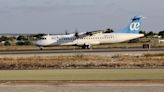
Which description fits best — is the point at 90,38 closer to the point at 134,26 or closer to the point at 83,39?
the point at 83,39

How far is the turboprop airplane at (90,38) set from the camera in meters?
86.7

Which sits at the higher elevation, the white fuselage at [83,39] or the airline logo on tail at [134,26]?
the airline logo on tail at [134,26]

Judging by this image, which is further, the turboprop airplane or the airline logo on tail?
the airline logo on tail

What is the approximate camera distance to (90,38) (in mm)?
91000

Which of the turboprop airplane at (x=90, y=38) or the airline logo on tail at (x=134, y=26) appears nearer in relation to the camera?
the turboprop airplane at (x=90, y=38)

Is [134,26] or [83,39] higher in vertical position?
[134,26]

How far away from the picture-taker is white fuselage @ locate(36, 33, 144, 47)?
86.7m

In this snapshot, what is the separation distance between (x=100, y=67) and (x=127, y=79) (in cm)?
940

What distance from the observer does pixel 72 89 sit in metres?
19.7

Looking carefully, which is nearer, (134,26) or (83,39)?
(83,39)

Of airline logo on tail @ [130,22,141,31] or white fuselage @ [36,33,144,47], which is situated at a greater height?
airline logo on tail @ [130,22,141,31]

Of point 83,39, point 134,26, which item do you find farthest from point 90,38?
point 134,26

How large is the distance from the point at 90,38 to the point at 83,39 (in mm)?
1896

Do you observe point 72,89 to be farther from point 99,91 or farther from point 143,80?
point 143,80
